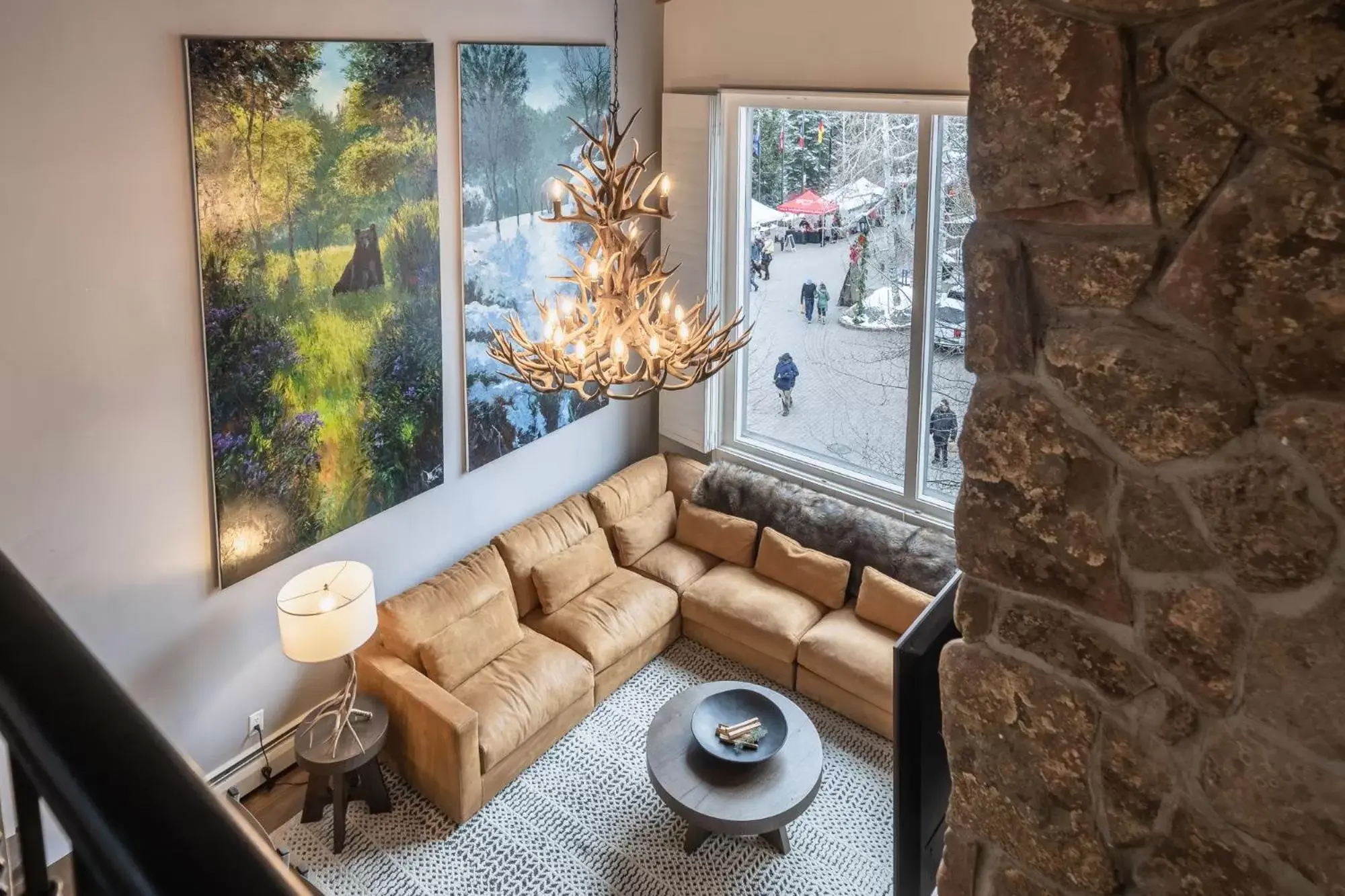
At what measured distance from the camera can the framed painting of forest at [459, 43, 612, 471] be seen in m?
4.91

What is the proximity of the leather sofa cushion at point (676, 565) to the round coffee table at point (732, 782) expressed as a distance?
1122 millimetres

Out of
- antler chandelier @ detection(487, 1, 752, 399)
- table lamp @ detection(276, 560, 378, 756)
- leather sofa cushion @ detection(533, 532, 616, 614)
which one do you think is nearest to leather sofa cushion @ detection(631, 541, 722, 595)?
leather sofa cushion @ detection(533, 532, 616, 614)

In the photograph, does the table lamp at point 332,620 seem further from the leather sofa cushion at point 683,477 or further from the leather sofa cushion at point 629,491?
the leather sofa cushion at point 683,477

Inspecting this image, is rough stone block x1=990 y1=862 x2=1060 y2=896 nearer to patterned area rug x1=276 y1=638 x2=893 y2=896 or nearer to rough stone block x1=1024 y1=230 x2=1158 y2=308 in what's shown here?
rough stone block x1=1024 y1=230 x2=1158 y2=308

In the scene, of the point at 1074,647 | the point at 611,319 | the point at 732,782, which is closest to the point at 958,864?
the point at 1074,647

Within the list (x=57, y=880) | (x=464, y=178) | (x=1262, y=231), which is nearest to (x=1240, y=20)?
(x=1262, y=231)

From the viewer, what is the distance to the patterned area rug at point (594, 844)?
4.11 metres

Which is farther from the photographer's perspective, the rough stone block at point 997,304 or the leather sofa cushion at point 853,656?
the leather sofa cushion at point 853,656

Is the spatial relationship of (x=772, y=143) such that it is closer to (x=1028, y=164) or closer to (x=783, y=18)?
(x=783, y=18)

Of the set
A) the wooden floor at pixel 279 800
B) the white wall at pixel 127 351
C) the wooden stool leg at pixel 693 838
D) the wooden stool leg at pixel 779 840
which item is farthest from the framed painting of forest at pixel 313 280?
the wooden stool leg at pixel 779 840

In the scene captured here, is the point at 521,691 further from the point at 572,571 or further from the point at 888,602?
the point at 888,602

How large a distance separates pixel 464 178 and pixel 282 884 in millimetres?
4605

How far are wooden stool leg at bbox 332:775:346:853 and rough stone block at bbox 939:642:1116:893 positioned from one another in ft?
10.6

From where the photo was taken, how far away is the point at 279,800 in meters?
4.51
